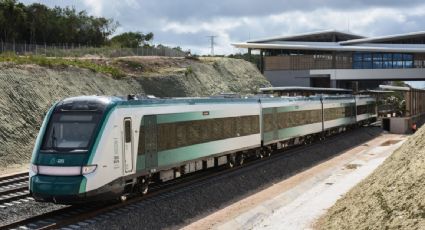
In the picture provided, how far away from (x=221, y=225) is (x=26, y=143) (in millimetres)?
18834

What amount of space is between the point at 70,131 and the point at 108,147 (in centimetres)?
116

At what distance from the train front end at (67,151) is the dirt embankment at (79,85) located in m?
14.1

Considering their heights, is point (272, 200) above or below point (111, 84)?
below

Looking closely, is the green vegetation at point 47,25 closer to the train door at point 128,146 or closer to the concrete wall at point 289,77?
the concrete wall at point 289,77

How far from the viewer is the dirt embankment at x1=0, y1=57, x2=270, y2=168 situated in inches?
1255

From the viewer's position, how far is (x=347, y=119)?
51.0 metres

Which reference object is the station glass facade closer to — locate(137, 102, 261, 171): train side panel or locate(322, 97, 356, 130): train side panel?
locate(322, 97, 356, 130): train side panel

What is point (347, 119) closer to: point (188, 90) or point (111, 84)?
point (188, 90)

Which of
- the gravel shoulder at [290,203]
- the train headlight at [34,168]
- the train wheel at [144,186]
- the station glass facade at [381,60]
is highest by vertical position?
the station glass facade at [381,60]

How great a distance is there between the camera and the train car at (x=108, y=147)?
14.8 meters

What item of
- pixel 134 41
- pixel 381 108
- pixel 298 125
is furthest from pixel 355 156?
pixel 134 41

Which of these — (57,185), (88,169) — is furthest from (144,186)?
(57,185)

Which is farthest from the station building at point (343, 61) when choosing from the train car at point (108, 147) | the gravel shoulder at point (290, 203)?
the train car at point (108, 147)

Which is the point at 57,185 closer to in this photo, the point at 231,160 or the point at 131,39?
the point at 231,160
